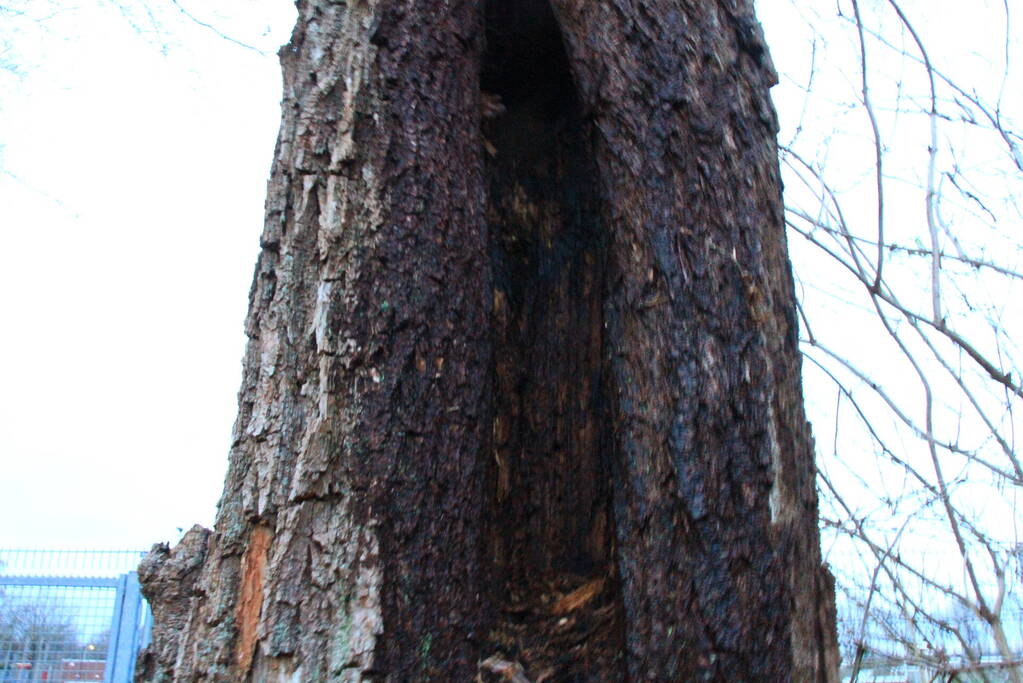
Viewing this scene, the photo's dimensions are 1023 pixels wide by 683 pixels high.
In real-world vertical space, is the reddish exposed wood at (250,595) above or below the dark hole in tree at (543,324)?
below

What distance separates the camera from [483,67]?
4.52 ft

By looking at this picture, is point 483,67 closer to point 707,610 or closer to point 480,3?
→ point 480,3

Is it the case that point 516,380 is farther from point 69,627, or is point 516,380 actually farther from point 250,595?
point 69,627

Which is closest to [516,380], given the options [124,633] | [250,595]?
[250,595]

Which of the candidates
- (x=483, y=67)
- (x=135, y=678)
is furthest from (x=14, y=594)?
(x=483, y=67)

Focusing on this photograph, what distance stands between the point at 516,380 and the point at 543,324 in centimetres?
10

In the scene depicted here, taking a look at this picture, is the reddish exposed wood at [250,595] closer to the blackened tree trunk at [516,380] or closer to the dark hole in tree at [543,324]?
the blackened tree trunk at [516,380]

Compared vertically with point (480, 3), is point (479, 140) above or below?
below

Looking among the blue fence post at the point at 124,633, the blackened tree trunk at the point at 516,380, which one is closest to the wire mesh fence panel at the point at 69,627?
the blue fence post at the point at 124,633

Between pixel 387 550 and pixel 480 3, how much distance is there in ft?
2.64

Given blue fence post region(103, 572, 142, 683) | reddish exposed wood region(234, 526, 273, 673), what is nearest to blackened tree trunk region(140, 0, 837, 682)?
reddish exposed wood region(234, 526, 273, 673)

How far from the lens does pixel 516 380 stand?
128 centimetres

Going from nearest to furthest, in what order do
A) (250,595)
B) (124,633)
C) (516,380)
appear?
1. (250,595)
2. (516,380)
3. (124,633)

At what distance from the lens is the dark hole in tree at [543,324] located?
3.92ft
